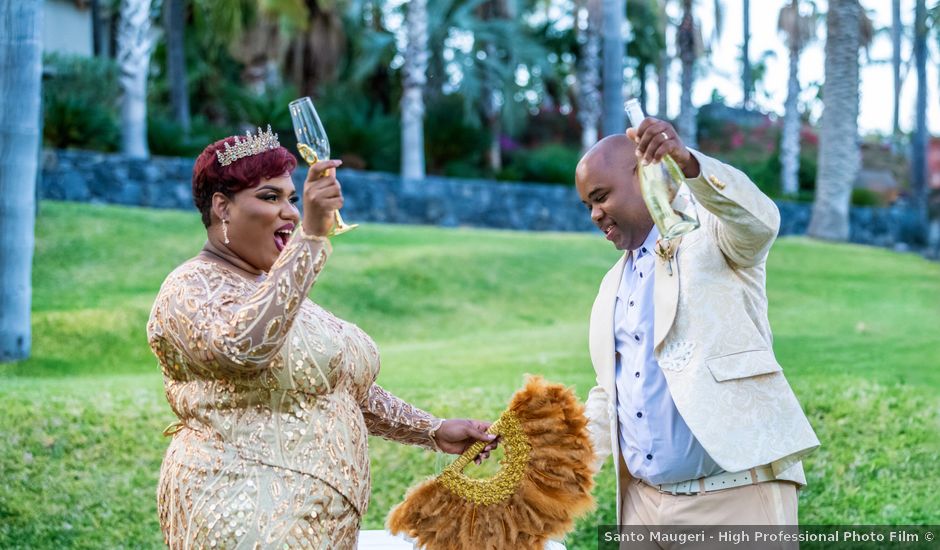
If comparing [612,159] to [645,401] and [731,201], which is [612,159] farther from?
[645,401]

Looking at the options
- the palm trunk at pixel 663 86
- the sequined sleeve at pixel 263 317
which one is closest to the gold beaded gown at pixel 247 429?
the sequined sleeve at pixel 263 317

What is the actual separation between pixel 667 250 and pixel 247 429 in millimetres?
1444

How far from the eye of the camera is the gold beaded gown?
3.09 metres

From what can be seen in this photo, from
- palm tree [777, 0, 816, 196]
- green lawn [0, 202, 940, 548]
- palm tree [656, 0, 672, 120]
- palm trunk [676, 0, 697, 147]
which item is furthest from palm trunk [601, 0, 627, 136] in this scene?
palm tree [656, 0, 672, 120]

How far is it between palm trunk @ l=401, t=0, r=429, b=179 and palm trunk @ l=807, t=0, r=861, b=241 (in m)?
7.84

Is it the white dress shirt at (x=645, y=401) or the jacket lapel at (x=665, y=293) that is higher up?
the jacket lapel at (x=665, y=293)

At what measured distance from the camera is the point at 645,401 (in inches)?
141

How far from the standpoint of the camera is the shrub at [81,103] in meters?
17.7

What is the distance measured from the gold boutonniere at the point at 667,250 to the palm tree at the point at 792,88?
26.1 metres

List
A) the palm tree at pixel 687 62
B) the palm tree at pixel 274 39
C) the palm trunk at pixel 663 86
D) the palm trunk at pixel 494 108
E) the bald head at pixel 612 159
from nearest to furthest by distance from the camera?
the bald head at pixel 612 159, the palm tree at pixel 274 39, the palm trunk at pixel 494 108, the palm tree at pixel 687 62, the palm trunk at pixel 663 86

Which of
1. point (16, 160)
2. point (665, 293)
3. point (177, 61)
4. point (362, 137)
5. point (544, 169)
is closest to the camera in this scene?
point (665, 293)

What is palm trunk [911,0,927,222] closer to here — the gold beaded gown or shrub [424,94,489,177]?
shrub [424,94,489,177]

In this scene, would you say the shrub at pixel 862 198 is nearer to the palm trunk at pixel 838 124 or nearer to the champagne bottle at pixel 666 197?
the palm trunk at pixel 838 124

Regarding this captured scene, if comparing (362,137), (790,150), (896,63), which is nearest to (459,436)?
(362,137)
